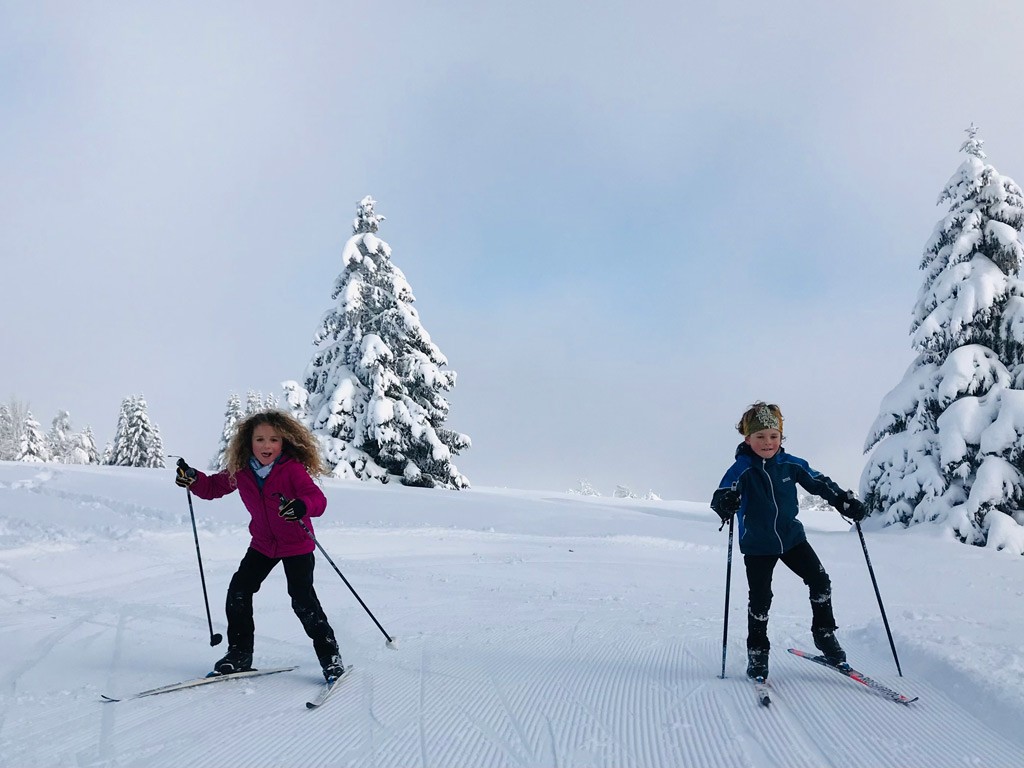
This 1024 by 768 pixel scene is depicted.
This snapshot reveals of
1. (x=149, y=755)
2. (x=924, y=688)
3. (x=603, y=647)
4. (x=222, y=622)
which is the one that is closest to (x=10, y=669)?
(x=222, y=622)

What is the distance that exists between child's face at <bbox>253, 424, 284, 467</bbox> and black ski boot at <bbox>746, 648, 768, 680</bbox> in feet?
11.4

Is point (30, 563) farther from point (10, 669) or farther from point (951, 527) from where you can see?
point (951, 527)

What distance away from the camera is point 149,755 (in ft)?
10.3

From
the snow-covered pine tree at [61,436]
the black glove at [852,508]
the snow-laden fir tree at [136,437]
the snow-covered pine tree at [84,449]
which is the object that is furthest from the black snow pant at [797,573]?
the snow-covered pine tree at [61,436]

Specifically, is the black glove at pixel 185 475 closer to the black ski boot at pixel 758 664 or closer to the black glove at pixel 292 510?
the black glove at pixel 292 510

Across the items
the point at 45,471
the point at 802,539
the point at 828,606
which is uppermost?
the point at 802,539

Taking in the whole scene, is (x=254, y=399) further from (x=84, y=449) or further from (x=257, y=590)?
(x=257, y=590)

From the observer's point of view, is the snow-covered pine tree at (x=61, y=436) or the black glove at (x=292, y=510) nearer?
the black glove at (x=292, y=510)

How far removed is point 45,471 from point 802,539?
20.1 meters

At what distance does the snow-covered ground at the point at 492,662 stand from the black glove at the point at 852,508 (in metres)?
1.02

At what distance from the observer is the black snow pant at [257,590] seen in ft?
14.3

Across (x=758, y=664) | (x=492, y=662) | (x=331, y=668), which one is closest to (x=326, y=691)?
(x=331, y=668)

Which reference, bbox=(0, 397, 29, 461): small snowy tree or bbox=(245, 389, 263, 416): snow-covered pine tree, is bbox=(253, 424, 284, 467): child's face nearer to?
bbox=(245, 389, 263, 416): snow-covered pine tree

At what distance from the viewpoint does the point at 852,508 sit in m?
4.35
